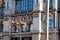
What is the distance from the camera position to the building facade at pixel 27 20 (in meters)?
33.6

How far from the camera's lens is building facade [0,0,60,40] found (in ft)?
110

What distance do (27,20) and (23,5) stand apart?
2.88m

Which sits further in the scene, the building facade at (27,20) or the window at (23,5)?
the window at (23,5)

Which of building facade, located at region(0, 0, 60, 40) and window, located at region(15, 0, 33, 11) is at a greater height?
window, located at region(15, 0, 33, 11)

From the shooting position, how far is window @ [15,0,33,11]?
35844mm

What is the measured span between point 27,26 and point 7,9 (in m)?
5.76

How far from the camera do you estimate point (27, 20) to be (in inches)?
1415

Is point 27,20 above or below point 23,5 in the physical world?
below

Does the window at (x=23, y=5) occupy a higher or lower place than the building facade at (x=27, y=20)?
higher

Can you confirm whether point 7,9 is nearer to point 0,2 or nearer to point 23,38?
point 0,2

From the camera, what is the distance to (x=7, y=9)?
3819 centimetres

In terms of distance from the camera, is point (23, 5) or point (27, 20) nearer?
point (27, 20)

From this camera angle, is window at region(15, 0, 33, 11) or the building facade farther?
window at region(15, 0, 33, 11)

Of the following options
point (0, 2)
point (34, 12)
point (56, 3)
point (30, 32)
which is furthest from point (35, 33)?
point (0, 2)
